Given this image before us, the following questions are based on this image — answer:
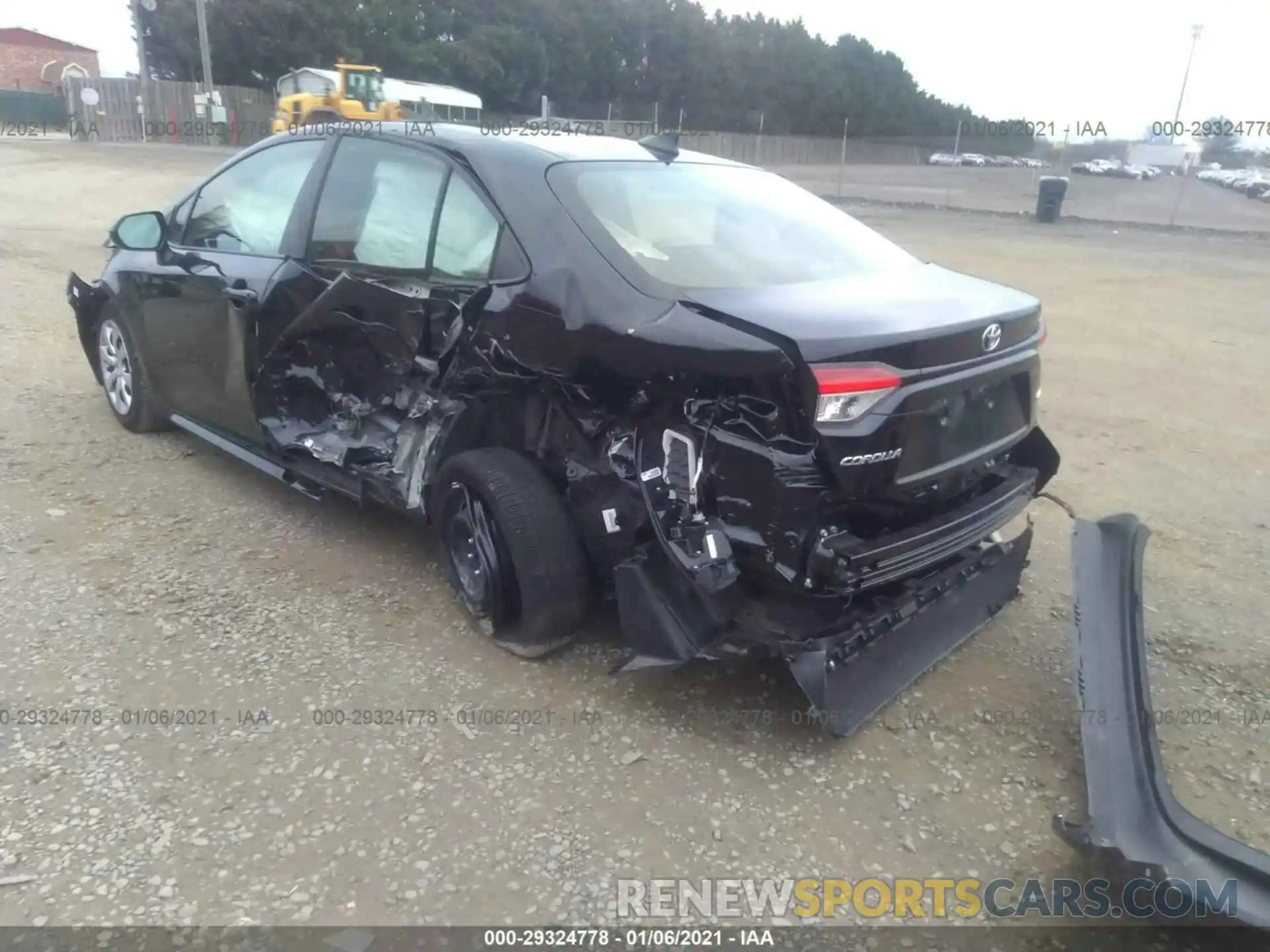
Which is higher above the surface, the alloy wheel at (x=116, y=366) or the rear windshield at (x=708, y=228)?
the rear windshield at (x=708, y=228)

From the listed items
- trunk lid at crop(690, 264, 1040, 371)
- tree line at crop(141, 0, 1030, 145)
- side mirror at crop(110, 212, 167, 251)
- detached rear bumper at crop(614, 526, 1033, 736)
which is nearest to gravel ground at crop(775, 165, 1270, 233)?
tree line at crop(141, 0, 1030, 145)

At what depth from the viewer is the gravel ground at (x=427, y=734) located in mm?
2541

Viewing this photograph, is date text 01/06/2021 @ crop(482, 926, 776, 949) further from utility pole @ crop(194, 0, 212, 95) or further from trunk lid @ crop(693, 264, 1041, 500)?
utility pole @ crop(194, 0, 212, 95)

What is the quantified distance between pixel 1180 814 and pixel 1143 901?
290 millimetres

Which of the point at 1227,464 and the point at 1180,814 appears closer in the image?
the point at 1180,814

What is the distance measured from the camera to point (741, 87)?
64438 millimetres

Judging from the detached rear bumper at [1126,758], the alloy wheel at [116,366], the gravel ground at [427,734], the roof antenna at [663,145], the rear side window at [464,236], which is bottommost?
the gravel ground at [427,734]

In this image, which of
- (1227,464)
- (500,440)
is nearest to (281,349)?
(500,440)

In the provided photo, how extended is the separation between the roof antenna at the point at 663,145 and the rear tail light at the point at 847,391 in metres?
1.62

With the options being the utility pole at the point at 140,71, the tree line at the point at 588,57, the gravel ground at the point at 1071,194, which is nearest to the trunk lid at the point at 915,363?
the gravel ground at the point at 1071,194

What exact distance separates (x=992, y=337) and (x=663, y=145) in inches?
66.1

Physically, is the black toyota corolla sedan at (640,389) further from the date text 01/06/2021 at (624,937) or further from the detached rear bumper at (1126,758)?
the date text 01/06/2021 at (624,937)

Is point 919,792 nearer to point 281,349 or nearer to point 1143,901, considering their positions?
point 1143,901

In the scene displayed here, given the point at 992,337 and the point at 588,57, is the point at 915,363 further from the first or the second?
the point at 588,57
